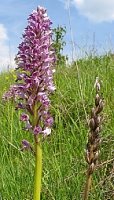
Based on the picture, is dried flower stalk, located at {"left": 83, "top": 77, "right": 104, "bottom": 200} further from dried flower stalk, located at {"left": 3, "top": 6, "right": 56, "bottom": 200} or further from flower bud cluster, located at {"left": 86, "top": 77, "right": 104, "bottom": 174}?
dried flower stalk, located at {"left": 3, "top": 6, "right": 56, "bottom": 200}

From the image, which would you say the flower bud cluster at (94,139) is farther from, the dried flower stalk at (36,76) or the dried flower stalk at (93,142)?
the dried flower stalk at (36,76)

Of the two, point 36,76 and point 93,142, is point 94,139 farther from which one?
point 36,76

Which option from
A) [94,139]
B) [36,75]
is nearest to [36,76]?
[36,75]

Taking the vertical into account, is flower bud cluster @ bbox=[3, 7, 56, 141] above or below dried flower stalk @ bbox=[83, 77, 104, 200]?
above

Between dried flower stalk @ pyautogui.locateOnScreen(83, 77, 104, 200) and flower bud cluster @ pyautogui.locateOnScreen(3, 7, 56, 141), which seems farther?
flower bud cluster @ pyautogui.locateOnScreen(3, 7, 56, 141)

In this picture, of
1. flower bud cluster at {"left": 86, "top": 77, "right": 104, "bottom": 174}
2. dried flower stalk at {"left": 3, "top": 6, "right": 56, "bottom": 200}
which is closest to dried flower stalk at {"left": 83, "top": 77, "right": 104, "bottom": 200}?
flower bud cluster at {"left": 86, "top": 77, "right": 104, "bottom": 174}

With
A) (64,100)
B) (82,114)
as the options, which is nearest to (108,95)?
(82,114)

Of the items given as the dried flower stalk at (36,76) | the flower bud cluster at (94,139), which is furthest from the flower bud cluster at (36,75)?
the flower bud cluster at (94,139)

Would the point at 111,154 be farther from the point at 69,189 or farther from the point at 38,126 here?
the point at 38,126

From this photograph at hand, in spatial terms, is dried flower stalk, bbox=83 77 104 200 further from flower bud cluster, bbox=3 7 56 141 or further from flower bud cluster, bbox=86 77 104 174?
flower bud cluster, bbox=3 7 56 141
